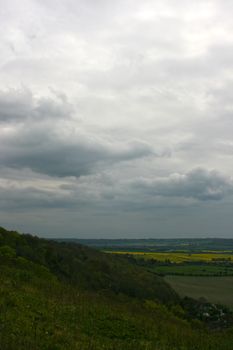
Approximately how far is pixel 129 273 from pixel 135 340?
53.6 m

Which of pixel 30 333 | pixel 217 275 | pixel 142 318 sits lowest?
pixel 217 275

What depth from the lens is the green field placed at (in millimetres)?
66000

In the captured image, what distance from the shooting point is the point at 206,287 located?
7906cm

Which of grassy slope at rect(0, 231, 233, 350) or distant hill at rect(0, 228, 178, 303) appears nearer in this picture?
grassy slope at rect(0, 231, 233, 350)

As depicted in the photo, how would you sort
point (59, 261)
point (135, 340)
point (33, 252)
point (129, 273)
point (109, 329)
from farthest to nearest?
point (129, 273), point (59, 261), point (33, 252), point (109, 329), point (135, 340)

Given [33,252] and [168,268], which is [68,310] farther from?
[168,268]

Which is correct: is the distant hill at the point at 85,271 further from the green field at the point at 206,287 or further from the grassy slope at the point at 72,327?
the grassy slope at the point at 72,327

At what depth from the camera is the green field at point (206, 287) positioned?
66000mm

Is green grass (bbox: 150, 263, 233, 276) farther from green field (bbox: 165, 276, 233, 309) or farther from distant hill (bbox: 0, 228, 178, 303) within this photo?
distant hill (bbox: 0, 228, 178, 303)

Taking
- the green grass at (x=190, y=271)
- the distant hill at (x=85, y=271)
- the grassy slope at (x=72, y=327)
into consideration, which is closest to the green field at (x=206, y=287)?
the green grass at (x=190, y=271)

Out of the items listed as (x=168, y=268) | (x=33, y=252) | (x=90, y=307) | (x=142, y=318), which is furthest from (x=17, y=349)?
(x=168, y=268)

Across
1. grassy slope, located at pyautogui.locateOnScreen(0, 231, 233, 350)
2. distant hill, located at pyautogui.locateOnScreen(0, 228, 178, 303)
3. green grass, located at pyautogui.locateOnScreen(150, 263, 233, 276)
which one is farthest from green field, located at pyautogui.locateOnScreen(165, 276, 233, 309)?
grassy slope, located at pyautogui.locateOnScreen(0, 231, 233, 350)

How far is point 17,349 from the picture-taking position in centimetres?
881

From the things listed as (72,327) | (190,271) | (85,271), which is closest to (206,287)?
(190,271)
